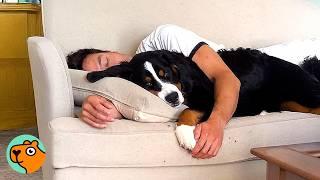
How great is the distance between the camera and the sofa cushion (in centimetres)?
120

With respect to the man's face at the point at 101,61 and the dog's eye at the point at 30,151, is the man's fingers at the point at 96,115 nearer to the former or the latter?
the dog's eye at the point at 30,151

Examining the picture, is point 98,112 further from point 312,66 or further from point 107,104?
point 312,66

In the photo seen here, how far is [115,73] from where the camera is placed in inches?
57.7

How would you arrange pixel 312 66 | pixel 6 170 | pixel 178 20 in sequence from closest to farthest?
pixel 312 66, pixel 178 20, pixel 6 170

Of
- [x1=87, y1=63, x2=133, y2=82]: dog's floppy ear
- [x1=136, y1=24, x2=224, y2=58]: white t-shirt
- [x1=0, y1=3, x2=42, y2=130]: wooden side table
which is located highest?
[x1=136, y1=24, x2=224, y2=58]: white t-shirt

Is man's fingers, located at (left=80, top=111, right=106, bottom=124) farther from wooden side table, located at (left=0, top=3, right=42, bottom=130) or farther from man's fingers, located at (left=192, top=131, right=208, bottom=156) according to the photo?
wooden side table, located at (left=0, top=3, right=42, bottom=130)

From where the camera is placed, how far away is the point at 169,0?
2.09m

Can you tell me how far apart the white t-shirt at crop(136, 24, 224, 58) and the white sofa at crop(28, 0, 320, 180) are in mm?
236

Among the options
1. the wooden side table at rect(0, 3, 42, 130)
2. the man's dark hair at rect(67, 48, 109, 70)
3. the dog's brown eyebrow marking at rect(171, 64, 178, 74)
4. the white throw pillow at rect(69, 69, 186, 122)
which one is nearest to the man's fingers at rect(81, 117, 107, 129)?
the white throw pillow at rect(69, 69, 186, 122)

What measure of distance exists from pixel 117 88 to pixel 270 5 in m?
1.25

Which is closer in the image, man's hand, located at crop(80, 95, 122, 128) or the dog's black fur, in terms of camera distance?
man's hand, located at crop(80, 95, 122, 128)

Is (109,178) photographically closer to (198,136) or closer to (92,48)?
(198,136)

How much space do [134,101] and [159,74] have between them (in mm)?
218

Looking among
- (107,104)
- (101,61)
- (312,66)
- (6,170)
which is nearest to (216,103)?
(107,104)
